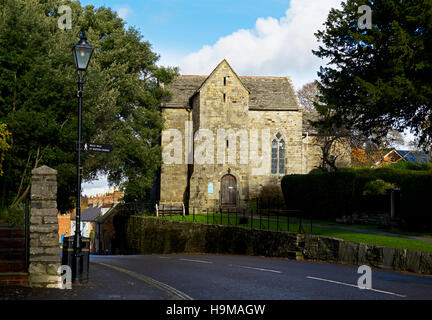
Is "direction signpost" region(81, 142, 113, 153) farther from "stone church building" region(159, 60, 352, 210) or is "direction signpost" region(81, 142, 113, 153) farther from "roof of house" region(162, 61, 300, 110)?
"roof of house" region(162, 61, 300, 110)

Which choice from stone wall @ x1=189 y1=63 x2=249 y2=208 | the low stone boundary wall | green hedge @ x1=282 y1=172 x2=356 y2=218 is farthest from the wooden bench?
green hedge @ x1=282 y1=172 x2=356 y2=218

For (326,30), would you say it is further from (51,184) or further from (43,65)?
(51,184)

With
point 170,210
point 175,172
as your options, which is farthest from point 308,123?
point 170,210

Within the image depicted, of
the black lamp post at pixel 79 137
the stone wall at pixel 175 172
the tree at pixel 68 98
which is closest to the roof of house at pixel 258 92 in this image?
the stone wall at pixel 175 172

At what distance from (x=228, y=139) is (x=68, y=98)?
781 inches

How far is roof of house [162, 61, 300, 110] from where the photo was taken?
158 feet

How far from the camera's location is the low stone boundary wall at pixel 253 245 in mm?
17188

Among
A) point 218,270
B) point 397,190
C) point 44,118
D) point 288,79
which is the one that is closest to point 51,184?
point 218,270

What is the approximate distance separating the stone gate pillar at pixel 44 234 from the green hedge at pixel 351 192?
19126 mm

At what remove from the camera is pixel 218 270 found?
16.4 metres

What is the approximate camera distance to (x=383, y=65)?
2483cm

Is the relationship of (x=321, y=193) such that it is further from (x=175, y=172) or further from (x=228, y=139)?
(x=175, y=172)

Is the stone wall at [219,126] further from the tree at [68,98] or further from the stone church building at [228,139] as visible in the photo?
the tree at [68,98]

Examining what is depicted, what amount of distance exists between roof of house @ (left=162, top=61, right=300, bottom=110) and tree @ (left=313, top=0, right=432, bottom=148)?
19.6 m
